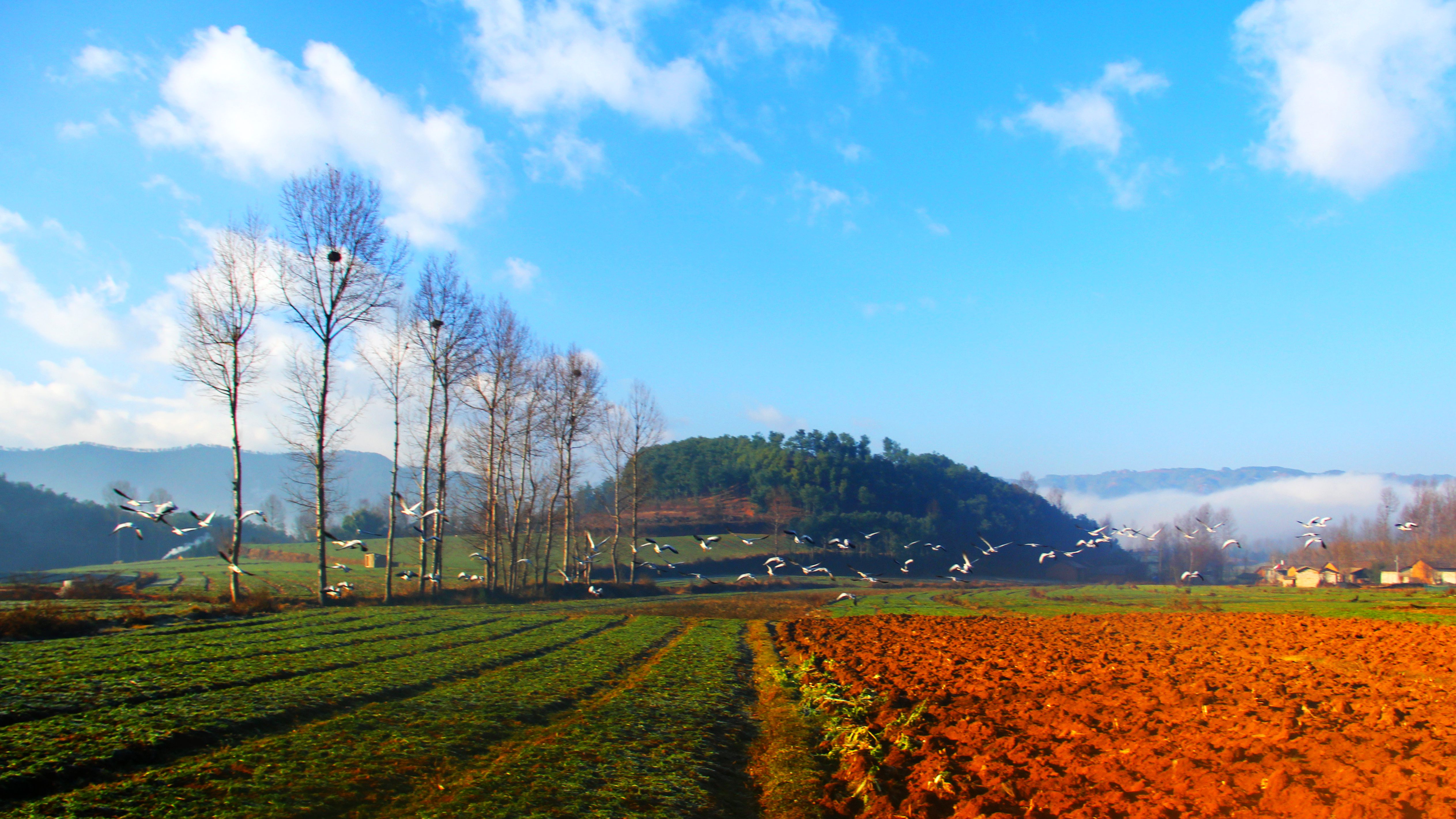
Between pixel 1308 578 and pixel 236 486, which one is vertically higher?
pixel 236 486

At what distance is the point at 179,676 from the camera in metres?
11.2

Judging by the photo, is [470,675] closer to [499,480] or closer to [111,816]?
[111,816]

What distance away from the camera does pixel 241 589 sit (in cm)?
4069

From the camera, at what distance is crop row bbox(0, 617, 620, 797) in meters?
6.65

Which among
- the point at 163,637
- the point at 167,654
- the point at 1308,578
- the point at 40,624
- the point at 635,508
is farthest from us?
the point at 1308,578

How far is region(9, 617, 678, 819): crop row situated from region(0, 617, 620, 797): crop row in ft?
1.64

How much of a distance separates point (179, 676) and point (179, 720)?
3510 mm

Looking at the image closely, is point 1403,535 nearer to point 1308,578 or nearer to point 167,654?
point 1308,578

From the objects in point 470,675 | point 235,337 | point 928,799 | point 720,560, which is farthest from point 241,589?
point 720,560

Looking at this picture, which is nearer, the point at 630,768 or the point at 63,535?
the point at 630,768

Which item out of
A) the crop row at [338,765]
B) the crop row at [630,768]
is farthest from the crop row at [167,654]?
the crop row at [630,768]

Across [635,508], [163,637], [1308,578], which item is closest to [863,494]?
[1308,578]

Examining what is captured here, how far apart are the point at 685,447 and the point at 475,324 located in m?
101

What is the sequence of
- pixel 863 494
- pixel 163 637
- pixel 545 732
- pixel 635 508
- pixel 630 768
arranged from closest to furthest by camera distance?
pixel 630 768
pixel 545 732
pixel 163 637
pixel 635 508
pixel 863 494
